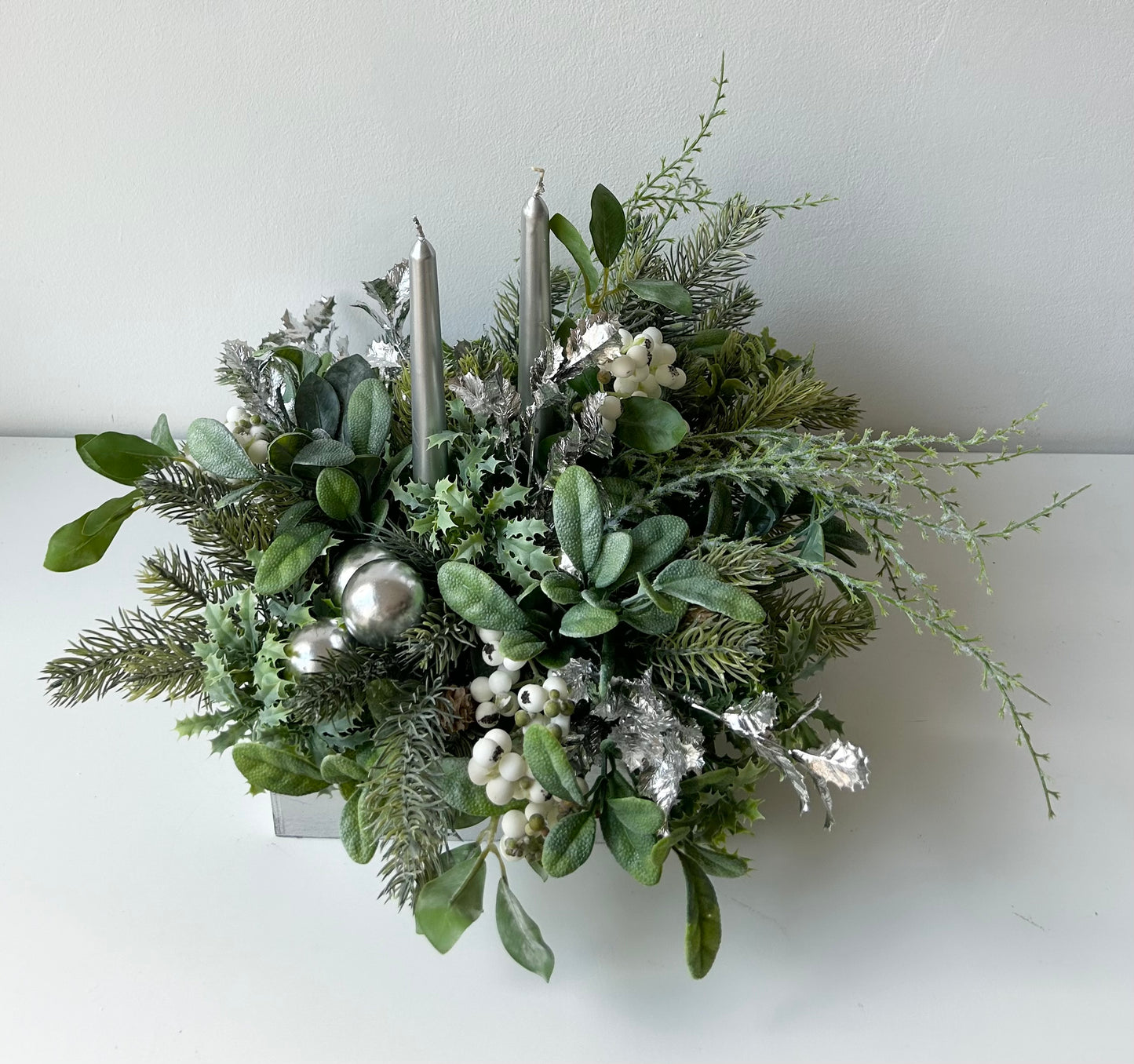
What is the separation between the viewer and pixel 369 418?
55cm

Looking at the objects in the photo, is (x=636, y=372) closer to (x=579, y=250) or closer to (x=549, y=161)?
(x=579, y=250)

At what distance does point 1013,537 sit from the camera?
2.52 ft

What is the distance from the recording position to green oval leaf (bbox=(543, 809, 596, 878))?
0.42 meters

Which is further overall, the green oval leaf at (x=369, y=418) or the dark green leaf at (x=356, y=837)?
the green oval leaf at (x=369, y=418)

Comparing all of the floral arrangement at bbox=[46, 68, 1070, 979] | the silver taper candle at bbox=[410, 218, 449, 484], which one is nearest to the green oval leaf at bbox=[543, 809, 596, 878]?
the floral arrangement at bbox=[46, 68, 1070, 979]

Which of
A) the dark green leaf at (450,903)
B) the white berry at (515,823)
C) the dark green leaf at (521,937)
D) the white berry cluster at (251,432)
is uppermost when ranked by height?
the white berry cluster at (251,432)

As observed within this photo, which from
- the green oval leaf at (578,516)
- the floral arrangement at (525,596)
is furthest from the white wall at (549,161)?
the green oval leaf at (578,516)

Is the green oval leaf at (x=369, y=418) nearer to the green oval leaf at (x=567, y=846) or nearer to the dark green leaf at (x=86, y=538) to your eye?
the dark green leaf at (x=86, y=538)

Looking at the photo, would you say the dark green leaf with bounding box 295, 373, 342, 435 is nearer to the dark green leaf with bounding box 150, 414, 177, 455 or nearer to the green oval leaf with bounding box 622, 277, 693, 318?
the dark green leaf with bounding box 150, 414, 177, 455

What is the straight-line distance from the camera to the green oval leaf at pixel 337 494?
0.50m

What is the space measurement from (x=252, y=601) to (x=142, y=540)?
12.5 inches

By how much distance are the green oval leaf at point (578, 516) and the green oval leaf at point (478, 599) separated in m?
0.04

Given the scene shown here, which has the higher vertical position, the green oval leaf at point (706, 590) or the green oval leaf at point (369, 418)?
the green oval leaf at point (369, 418)

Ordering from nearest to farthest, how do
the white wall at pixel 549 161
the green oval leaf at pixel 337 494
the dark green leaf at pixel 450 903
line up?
the dark green leaf at pixel 450 903
the green oval leaf at pixel 337 494
the white wall at pixel 549 161
